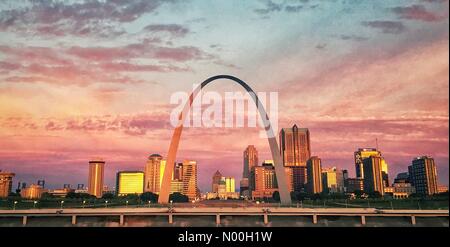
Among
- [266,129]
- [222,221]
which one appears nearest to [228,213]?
[222,221]

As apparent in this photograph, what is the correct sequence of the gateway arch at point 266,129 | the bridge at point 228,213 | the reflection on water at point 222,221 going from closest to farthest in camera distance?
the bridge at point 228,213 → the reflection on water at point 222,221 → the gateway arch at point 266,129

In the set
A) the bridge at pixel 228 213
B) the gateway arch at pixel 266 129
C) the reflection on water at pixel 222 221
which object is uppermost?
the gateway arch at pixel 266 129

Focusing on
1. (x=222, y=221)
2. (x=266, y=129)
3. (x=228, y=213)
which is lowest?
(x=222, y=221)

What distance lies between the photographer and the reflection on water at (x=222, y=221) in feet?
149

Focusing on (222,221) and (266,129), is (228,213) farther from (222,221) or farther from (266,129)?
(266,129)

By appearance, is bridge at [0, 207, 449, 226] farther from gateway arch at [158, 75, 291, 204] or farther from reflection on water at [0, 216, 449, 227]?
gateway arch at [158, 75, 291, 204]

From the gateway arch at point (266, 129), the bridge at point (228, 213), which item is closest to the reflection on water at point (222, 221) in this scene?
the bridge at point (228, 213)

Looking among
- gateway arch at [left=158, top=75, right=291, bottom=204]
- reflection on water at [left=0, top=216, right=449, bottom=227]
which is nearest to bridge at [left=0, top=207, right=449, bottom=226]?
reflection on water at [left=0, top=216, right=449, bottom=227]

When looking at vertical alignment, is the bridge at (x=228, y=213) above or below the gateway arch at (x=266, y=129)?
below

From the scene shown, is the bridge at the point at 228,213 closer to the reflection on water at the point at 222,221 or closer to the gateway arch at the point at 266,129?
the reflection on water at the point at 222,221

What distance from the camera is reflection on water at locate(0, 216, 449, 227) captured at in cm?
4547

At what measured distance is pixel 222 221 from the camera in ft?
154

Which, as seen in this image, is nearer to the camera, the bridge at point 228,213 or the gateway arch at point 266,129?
the bridge at point 228,213
